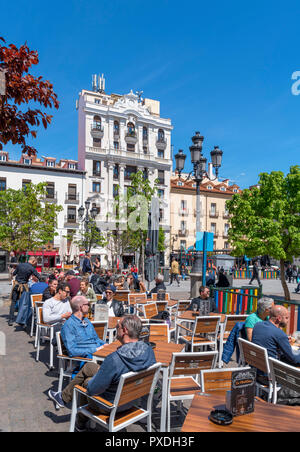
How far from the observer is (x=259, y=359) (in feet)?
13.0

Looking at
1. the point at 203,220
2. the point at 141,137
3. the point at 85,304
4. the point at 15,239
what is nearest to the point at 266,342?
the point at 85,304

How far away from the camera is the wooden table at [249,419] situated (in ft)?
7.69

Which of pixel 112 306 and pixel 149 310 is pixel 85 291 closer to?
pixel 112 306

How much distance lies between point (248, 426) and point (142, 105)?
1956 inches

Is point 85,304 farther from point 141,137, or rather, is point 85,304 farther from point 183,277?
point 141,137

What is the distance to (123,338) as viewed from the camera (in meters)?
3.32

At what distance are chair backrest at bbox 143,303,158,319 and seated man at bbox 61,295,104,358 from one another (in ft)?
7.92

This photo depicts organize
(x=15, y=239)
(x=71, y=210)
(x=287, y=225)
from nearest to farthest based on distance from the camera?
(x=287, y=225), (x=15, y=239), (x=71, y=210)

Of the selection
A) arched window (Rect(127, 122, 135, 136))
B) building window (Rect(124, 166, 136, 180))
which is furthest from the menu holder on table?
arched window (Rect(127, 122, 135, 136))

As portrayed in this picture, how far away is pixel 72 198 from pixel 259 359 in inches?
1536

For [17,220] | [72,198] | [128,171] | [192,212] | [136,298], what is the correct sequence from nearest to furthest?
[136,298] < [17,220] < [72,198] < [128,171] < [192,212]

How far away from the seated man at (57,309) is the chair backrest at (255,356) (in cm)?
336

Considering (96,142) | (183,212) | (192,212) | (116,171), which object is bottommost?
(183,212)

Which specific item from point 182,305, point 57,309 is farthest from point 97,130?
point 57,309
